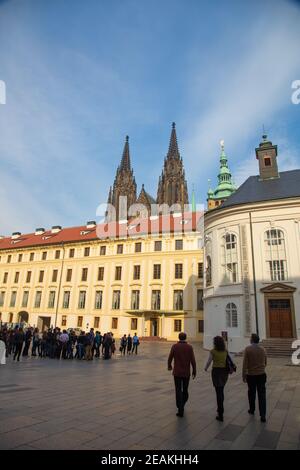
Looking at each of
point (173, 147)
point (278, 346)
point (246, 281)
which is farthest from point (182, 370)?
point (173, 147)

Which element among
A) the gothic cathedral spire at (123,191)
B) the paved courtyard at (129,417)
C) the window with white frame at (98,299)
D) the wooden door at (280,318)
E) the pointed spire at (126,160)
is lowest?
the paved courtyard at (129,417)

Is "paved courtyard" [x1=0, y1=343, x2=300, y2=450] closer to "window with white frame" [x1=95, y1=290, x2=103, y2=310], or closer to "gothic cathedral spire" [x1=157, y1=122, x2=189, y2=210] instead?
"window with white frame" [x1=95, y1=290, x2=103, y2=310]

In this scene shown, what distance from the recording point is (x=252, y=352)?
6.42 meters

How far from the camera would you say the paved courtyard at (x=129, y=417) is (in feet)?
15.5

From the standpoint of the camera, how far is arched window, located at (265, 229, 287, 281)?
24047mm

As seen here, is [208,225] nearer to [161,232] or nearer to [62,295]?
[161,232]

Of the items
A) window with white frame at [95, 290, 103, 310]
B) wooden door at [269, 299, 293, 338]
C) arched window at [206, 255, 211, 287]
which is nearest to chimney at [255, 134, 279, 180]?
arched window at [206, 255, 211, 287]

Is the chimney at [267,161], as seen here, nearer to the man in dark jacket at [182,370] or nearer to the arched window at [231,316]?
the arched window at [231,316]

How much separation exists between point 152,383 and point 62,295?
37391mm

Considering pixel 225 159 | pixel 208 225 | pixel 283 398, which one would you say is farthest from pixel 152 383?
pixel 225 159

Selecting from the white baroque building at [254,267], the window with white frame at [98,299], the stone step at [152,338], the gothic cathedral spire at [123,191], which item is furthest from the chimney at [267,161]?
the gothic cathedral spire at [123,191]

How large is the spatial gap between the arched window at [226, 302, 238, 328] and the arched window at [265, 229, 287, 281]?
3.82m

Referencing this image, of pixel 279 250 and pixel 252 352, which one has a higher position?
pixel 279 250

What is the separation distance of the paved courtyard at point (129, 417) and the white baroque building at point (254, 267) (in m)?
13.2
